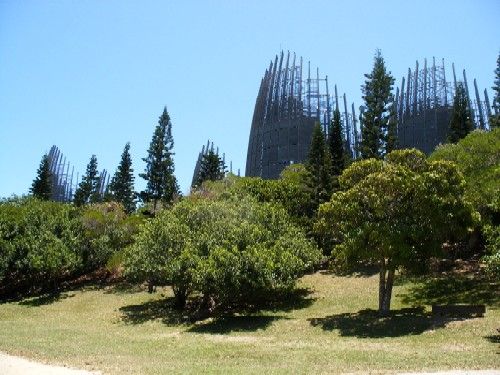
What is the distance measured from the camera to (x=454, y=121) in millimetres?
46875

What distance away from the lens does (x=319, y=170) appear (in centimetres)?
4244

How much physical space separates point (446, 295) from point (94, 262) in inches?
1054

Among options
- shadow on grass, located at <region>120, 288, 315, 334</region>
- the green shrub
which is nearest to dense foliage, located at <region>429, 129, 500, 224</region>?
shadow on grass, located at <region>120, 288, 315, 334</region>

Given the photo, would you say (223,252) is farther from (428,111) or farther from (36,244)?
(428,111)

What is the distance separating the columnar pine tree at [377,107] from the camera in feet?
148

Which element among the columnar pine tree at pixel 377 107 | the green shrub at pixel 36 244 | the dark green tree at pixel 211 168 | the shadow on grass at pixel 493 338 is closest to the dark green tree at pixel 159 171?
the dark green tree at pixel 211 168

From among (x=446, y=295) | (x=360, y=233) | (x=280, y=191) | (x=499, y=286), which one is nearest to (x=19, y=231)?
(x=280, y=191)

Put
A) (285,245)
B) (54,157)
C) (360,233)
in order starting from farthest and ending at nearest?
(54,157), (285,245), (360,233)

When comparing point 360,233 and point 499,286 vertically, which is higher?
point 360,233

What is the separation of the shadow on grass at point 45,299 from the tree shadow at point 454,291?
23.2m

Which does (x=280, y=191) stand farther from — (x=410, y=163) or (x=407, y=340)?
(x=407, y=340)

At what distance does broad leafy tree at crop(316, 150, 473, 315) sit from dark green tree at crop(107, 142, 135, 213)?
45.9 metres

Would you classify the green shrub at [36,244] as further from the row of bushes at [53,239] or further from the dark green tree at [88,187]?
the dark green tree at [88,187]

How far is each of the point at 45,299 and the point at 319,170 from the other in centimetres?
2407
